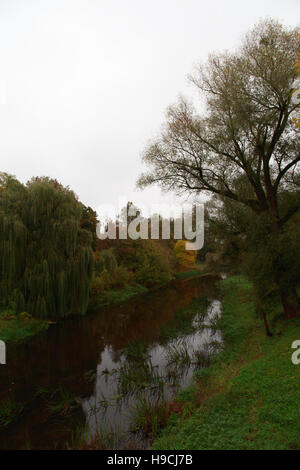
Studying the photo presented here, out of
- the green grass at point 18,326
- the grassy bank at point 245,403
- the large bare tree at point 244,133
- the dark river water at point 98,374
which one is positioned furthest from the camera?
the green grass at point 18,326

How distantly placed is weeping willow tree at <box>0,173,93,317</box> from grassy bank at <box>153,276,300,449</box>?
8572 millimetres

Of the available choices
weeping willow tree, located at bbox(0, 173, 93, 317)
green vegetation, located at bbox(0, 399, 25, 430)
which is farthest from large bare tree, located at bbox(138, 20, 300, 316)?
green vegetation, located at bbox(0, 399, 25, 430)

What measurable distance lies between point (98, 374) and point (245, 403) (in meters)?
5.24

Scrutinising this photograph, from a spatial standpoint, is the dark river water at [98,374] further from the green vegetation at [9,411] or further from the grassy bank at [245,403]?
the grassy bank at [245,403]

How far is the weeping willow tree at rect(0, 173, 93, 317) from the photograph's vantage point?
12.3m

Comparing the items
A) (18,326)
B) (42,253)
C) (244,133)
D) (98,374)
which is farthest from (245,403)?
(42,253)

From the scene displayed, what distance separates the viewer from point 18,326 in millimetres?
11875

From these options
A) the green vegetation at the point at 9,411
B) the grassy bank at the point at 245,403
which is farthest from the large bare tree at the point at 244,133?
the green vegetation at the point at 9,411

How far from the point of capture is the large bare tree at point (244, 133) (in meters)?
8.07

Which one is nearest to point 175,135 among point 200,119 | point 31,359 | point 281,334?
point 200,119

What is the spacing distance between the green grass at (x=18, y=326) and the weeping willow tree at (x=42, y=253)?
368 millimetres

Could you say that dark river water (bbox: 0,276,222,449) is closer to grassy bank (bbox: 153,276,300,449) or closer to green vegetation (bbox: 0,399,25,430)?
green vegetation (bbox: 0,399,25,430)

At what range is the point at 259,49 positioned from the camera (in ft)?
27.2
